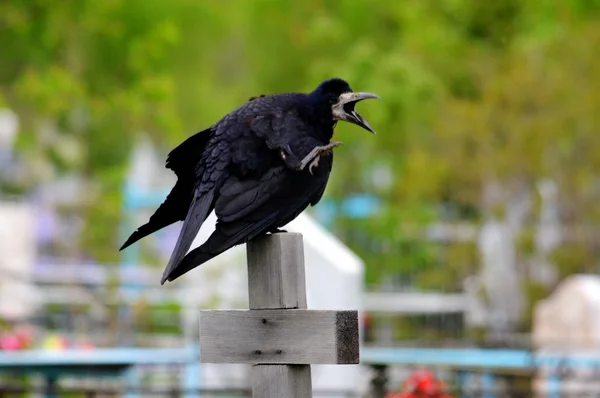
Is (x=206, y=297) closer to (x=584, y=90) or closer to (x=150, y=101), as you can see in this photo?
(x=150, y=101)

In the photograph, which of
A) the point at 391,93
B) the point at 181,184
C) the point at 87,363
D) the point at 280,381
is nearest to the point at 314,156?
the point at 181,184

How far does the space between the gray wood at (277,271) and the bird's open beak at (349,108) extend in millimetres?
366

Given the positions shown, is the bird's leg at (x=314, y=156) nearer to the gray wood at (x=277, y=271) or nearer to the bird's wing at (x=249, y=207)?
the bird's wing at (x=249, y=207)

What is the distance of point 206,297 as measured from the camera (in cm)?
1287

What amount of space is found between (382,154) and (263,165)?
18365mm

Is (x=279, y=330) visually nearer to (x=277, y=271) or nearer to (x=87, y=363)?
(x=277, y=271)

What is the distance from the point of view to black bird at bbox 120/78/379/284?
3.43 meters

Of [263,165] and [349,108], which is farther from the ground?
[349,108]

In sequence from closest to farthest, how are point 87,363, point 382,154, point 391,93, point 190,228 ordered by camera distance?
point 190,228
point 87,363
point 391,93
point 382,154

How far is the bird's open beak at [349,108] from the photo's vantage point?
11.6 feet

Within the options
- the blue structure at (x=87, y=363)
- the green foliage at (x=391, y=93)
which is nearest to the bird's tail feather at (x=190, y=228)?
the blue structure at (x=87, y=363)

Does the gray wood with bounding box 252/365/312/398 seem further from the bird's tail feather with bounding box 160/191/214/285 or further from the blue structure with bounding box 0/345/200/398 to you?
the blue structure with bounding box 0/345/200/398

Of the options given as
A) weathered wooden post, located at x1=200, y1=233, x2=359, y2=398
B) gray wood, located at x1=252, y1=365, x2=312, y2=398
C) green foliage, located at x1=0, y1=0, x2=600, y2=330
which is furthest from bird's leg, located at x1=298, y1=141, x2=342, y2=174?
green foliage, located at x1=0, y1=0, x2=600, y2=330

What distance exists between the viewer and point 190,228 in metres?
3.37
